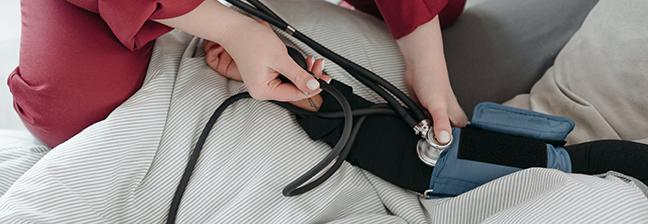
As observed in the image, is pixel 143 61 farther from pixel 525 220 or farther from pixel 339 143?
pixel 525 220

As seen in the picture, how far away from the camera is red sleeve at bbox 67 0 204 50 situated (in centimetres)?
75

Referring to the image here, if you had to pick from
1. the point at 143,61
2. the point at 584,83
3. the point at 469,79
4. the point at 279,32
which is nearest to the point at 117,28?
the point at 143,61

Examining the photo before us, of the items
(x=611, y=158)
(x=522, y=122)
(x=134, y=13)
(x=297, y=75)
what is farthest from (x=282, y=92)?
(x=611, y=158)

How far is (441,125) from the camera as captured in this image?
0.82m

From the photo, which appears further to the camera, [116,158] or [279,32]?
[279,32]

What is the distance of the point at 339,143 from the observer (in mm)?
781

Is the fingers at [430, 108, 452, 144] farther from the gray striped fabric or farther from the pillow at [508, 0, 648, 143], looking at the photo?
the pillow at [508, 0, 648, 143]

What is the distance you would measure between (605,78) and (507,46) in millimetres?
174

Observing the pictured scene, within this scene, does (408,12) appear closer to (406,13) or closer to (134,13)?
(406,13)

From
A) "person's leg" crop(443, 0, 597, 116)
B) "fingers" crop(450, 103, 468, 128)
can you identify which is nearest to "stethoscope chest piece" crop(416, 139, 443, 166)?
"fingers" crop(450, 103, 468, 128)

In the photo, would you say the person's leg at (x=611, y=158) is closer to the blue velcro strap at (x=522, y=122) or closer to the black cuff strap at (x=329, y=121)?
the blue velcro strap at (x=522, y=122)

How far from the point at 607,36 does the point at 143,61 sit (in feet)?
2.15

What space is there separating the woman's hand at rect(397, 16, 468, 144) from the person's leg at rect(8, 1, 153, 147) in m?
0.38

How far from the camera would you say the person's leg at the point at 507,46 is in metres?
1.03
